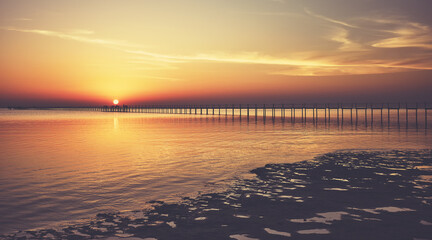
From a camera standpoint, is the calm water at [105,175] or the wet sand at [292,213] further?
the calm water at [105,175]

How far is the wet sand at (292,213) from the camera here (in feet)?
19.2

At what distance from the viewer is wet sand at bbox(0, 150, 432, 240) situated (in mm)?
5852

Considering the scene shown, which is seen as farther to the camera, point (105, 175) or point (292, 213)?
point (105, 175)

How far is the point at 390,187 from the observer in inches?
353

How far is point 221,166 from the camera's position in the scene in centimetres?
1242

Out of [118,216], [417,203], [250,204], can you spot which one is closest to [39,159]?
[118,216]

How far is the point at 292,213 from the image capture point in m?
6.95

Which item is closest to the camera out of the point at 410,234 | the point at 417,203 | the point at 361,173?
the point at 410,234

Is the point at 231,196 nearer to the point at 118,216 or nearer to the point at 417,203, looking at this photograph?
the point at 118,216

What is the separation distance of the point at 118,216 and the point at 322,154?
10641 millimetres

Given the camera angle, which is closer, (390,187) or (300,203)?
(300,203)

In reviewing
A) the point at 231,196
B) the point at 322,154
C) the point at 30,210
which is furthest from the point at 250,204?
the point at 322,154

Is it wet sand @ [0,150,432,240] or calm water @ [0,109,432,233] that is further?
calm water @ [0,109,432,233]

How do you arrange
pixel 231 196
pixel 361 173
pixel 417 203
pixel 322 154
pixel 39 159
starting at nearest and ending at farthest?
pixel 417 203 → pixel 231 196 → pixel 361 173 → pixel 39 159 → pixel 322 154
